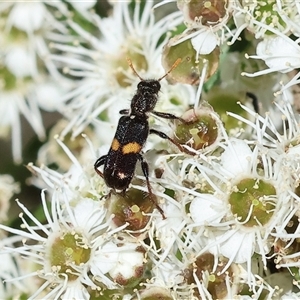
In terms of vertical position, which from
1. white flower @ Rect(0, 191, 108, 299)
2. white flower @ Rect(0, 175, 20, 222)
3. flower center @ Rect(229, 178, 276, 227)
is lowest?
white flower @ Rect(0, 175, 20, 222)

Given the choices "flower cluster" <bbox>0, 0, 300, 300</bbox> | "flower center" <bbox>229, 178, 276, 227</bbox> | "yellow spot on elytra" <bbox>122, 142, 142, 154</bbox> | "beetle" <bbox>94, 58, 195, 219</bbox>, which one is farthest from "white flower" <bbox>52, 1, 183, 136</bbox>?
"flower center" <bbox>229, 178, 276, 227</bbox>

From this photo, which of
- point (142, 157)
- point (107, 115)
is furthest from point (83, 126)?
point (142, 157)

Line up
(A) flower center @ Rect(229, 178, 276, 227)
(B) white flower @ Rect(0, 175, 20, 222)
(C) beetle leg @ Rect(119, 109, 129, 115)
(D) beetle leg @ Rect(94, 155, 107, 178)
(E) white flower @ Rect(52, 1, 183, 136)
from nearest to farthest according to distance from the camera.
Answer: (A) flower center @ Rect(229, 178, 276, 227) < (D) beetle leg @ Rect(94, 155, 107, 178) < (C) beetle leg @ Rect(119, 109, 129, 115) < (E) white flower @ Rect(52, 1, 183, 136) < (B) white flower @ Rect(0, 175, 20, 222)

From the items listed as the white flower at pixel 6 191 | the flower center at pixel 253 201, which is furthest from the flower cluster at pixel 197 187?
the white flower at pixel 6 191

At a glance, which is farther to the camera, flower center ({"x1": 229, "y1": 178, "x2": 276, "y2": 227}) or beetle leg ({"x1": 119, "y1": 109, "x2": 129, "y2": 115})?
beetle leg ({"x1": 119, "y1": 109, "x2": 129, "y2": 115})

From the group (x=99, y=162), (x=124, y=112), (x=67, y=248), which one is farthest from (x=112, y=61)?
(x=67, y=248)

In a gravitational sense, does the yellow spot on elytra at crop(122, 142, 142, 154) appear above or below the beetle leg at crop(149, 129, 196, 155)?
below

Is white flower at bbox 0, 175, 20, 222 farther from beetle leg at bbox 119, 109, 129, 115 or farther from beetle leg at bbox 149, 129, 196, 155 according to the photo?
beetle leg at bbox 149, 129, 196, 155
